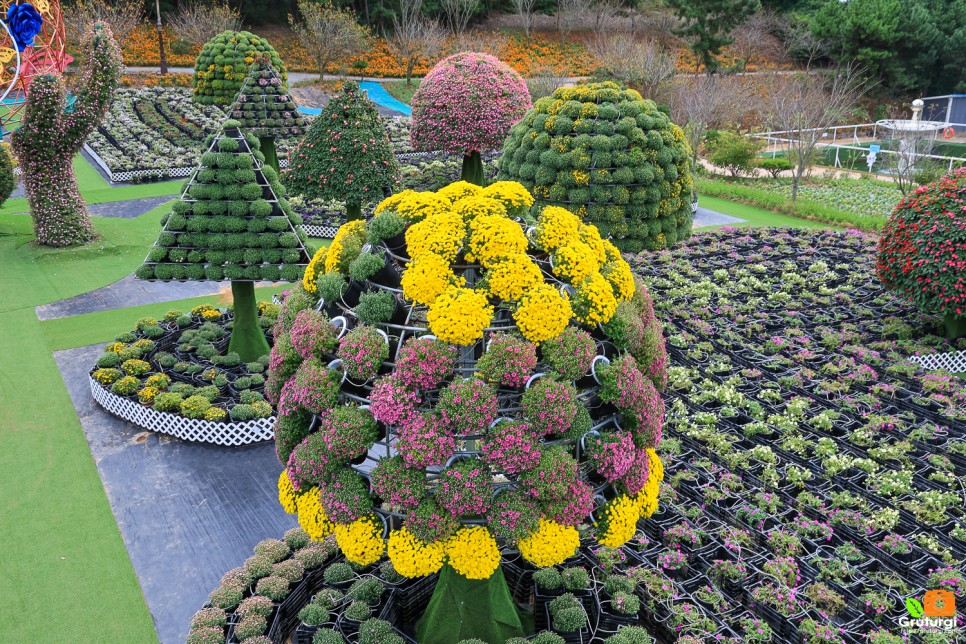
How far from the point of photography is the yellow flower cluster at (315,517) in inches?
303

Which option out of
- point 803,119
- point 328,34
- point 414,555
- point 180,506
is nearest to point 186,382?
point 180,506

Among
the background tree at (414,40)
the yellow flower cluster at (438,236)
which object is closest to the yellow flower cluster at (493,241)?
the yellow flower cluster at (438,236)

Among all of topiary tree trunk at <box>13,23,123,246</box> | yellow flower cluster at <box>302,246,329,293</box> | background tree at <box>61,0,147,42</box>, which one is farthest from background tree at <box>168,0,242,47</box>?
yellow flower cluster at <box>302,246,329,293</box>

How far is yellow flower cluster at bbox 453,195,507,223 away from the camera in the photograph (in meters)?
7.57

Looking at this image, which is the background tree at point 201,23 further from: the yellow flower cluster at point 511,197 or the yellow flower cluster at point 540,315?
the yellow flower cluster at point 540,315

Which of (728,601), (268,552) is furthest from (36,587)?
(728,601)

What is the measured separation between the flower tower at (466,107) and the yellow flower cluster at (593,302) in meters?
19.8

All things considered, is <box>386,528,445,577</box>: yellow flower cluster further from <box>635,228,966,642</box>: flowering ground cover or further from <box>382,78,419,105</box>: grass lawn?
<box>382,78,419,105</box>: grass lawn

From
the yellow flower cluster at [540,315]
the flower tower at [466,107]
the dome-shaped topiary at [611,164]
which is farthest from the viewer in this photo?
the flower tower at [466,107]

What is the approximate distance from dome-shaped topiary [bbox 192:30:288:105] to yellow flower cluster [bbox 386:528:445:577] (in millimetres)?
25492

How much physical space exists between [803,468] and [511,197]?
7770 mm

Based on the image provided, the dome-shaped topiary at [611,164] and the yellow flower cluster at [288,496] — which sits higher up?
the dome-shaped topiary at [611,164]

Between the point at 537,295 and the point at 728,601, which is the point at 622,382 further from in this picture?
the point at 728,601

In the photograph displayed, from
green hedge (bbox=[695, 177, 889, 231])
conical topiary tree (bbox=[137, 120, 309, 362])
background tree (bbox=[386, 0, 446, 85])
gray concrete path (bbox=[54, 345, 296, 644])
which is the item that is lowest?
gray concrete path (bbox=[54, 345, 296, 644])
